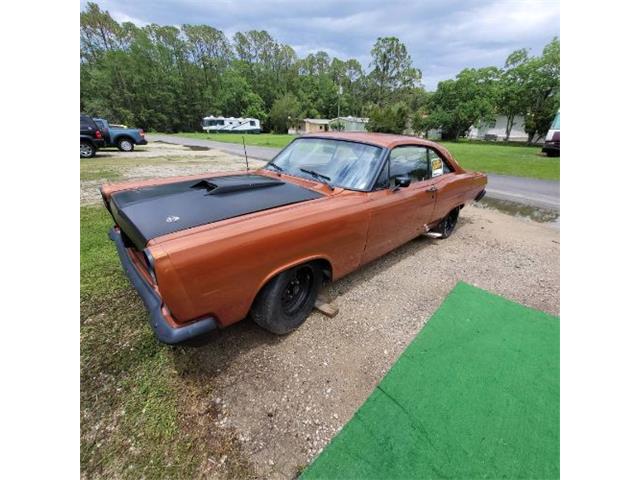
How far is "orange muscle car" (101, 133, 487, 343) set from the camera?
162cm

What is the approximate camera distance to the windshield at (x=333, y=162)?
9.07 ft

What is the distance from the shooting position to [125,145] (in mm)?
14656

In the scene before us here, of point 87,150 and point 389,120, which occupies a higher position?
point 389,120

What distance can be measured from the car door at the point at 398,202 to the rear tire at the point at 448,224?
995 mm

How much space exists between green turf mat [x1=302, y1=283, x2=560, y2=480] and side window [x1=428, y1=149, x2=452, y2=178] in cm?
196

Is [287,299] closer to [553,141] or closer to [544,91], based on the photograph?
[553,141]

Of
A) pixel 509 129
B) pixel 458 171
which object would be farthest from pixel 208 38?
pixel 458 171

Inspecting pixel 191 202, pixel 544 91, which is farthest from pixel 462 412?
pixel 544 91

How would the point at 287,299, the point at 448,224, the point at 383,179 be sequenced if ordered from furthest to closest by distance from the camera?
the point at 448,224 → the point at 383,179 → the point at 287,299

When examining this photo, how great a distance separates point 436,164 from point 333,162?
5.26 feet

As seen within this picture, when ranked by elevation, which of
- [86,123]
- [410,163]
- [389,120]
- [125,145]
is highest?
[389,120]

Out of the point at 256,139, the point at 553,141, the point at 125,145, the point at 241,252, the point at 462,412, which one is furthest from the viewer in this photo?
the point at 256,139

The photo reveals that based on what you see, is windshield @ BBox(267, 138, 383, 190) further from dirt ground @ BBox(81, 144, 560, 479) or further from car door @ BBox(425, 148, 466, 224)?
dirt ground @ BBox(81, 144, 560, 479)

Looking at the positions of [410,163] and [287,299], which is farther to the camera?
[410,163]
